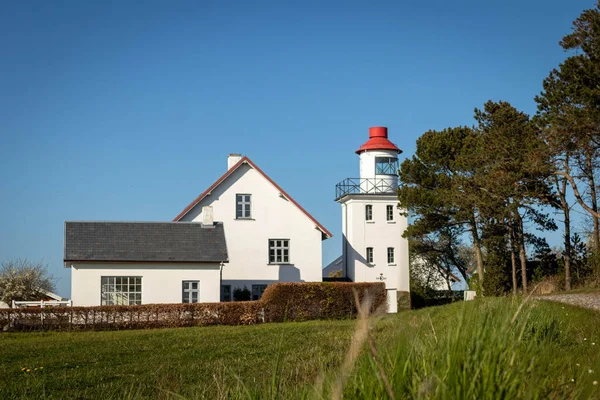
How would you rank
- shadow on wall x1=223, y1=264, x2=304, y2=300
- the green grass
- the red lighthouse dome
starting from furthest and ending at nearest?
the red lighthouse dome < shadow on wall x1=223, y1=264, x2=304, y2=300 < the green grass

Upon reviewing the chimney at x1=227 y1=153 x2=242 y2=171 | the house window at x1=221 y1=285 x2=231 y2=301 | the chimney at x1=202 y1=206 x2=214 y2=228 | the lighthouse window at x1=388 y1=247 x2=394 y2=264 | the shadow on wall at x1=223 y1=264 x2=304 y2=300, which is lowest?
the house window at x1=221 y1=285 x2=231 y2=301

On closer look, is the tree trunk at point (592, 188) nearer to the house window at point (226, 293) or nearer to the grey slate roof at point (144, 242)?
the grey slate roof at point (144, 242)

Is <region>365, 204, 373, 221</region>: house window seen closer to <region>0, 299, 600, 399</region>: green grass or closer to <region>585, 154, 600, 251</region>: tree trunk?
<region>585, 154, 600, 251</region>: tree trunk

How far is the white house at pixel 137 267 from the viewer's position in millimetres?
34156

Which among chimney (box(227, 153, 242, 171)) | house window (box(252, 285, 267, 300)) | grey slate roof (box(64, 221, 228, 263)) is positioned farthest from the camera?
chimney (box(227, 153, 242, 171))

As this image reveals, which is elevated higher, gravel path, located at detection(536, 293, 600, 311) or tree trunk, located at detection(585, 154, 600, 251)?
tree trunk, located at detection(585, 154, 600, 251)

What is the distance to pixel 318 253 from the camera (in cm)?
4091

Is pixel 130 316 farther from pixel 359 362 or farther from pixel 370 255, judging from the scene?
pixel 359 362

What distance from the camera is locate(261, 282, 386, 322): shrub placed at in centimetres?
3144

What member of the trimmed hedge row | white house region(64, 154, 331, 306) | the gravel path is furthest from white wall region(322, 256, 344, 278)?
the gravel path

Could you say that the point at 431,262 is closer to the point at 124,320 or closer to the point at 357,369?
the point at 124,320

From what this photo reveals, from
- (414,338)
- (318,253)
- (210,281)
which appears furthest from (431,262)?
(414,338)

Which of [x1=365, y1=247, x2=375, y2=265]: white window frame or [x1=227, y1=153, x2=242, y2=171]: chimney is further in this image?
[x1=365, y1=247, x2=375, y2=265]: white window frame

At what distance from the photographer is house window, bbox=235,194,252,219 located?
40.9 m
